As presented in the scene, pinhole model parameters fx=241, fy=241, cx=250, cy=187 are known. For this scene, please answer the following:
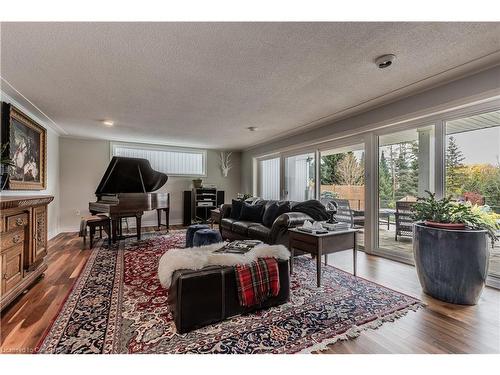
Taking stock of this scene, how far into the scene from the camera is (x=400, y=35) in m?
1.96

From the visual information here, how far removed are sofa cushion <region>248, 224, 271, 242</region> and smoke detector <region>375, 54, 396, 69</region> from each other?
243 cm

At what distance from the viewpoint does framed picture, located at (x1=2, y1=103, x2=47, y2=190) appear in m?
3.20

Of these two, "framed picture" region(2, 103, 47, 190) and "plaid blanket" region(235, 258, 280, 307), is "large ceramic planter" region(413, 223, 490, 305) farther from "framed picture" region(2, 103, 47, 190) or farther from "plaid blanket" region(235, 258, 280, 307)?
"framed picture" region(2, 103, 47, 190)

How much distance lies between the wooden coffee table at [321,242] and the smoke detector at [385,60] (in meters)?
1.79

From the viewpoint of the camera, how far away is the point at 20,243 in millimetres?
2365

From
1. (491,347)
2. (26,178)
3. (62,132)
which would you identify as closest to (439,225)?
(491,347)

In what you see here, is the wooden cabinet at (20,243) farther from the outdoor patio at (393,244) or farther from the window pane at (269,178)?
the window pane at (269,178)

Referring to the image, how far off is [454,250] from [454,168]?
1228 millimetres

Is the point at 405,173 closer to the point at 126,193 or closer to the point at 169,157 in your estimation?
the point at 126,193

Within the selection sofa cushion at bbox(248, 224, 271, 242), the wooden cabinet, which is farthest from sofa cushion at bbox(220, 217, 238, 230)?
the wooden cabinet

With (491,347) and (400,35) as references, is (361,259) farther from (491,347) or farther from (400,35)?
(400,35)

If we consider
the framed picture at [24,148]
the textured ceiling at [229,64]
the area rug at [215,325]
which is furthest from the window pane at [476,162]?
the framed picture at [24,148]

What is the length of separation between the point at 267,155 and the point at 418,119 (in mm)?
3861
